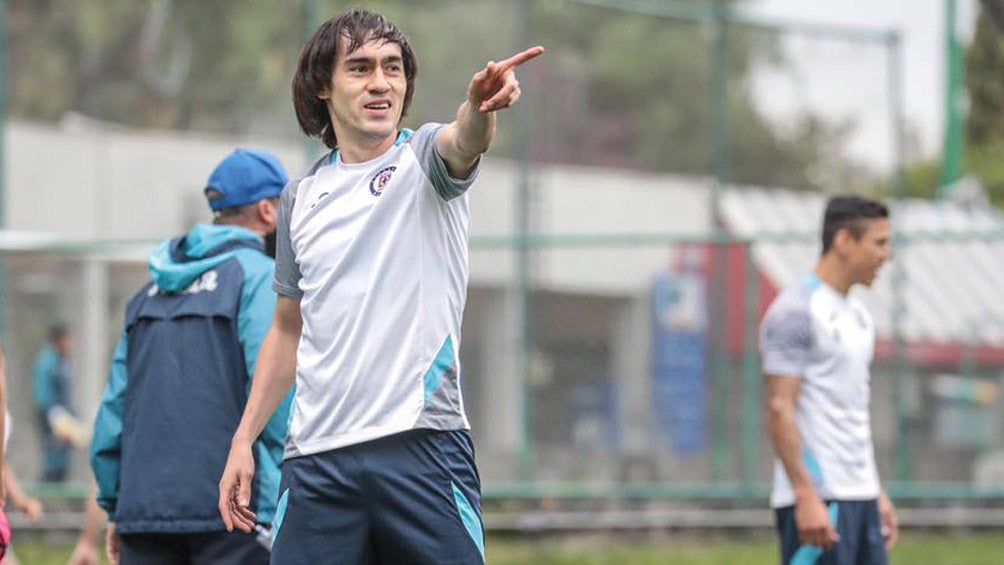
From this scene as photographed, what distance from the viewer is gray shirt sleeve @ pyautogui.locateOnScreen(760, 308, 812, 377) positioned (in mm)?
7020

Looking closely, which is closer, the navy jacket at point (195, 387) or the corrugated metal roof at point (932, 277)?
the navy jacket at point (195, 387)

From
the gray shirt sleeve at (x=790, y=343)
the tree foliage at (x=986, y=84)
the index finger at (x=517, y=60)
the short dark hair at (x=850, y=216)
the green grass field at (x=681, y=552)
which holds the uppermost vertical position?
the tree foliage at (x=986, y=84)

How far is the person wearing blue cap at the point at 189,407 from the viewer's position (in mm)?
5703

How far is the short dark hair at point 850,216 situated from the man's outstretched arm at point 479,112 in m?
3.16

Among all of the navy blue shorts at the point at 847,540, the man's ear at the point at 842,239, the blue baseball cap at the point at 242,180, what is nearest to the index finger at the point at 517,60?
the blue baseball cap at the point at 242,180

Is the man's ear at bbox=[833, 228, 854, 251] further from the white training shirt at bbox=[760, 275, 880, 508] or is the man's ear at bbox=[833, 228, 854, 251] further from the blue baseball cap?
the blue baseball cap

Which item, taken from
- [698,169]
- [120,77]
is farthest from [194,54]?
[698,169]

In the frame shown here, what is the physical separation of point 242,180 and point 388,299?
1610 mm

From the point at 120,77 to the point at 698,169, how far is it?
5152 mm

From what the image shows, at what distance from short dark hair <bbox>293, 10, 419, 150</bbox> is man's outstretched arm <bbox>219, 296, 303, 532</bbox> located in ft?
1.57

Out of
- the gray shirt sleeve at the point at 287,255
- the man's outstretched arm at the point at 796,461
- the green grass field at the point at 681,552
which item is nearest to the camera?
the gray shirt sleeve at the point at 287,255

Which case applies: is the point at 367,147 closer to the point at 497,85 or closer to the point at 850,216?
the point at 497,85

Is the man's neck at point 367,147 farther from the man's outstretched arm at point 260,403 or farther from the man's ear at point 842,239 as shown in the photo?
the man's ear at point 842,239

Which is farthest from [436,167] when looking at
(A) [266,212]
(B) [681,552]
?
(B) [681,552]
